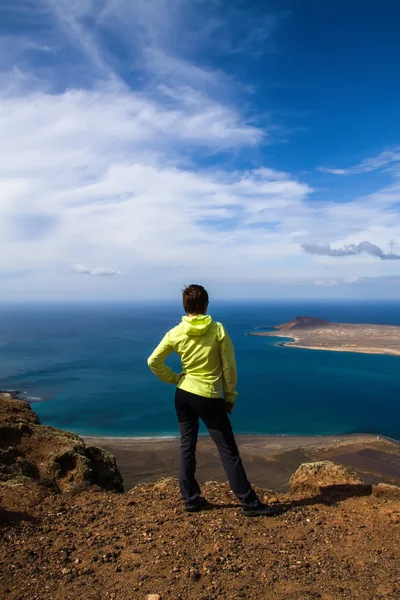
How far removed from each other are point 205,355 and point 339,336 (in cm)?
12163

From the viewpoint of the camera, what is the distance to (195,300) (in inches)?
178

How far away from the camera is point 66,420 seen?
133 ft

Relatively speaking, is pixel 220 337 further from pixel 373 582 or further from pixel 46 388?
pixel 46 388

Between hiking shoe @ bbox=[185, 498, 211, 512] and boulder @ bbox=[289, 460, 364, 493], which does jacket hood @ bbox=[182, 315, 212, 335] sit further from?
boulder @ bbox=[289, 460, 364, 493]

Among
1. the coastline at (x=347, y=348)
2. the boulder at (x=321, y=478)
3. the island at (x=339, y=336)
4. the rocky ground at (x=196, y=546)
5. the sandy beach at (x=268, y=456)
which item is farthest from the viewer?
the island at (x=339, y=336)

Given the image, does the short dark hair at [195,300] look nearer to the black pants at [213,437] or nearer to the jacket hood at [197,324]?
the jacket hood at [197,324]

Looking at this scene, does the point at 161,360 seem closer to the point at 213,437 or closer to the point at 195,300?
the point at 195,300

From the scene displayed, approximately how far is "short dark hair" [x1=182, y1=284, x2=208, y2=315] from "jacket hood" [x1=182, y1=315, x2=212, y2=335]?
0.10 metres

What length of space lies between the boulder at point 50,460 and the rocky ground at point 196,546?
1.23ft

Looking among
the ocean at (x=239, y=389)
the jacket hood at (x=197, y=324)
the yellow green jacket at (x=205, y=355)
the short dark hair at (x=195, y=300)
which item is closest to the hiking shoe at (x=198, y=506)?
the yellow green jacket at (x=205, y=355)

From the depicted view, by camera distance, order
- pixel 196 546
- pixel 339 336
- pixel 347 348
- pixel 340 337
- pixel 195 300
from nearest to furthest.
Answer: pixel 196 546 < pixel 195 300 < pixel 347 348 < pixel 340 337 < pixel 339 336

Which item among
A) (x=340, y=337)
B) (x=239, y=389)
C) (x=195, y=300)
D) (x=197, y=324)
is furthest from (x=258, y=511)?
(x=340, y=337)

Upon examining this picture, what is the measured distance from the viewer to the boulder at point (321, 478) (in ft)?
17.8

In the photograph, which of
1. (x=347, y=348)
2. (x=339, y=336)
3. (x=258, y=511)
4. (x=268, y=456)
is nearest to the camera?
(x=258, y=511)
